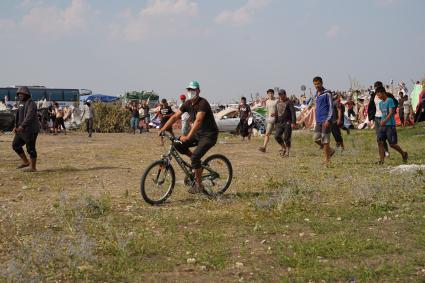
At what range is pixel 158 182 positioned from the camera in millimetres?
8328

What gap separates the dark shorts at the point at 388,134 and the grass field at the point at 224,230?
1.26 meters

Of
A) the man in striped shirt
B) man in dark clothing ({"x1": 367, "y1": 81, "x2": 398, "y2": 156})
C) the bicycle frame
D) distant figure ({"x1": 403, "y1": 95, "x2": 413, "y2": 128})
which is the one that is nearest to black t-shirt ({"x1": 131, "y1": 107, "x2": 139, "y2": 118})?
distant figure ({"x1": 403, "y1": 95, "x2": 413, "y2": 128})

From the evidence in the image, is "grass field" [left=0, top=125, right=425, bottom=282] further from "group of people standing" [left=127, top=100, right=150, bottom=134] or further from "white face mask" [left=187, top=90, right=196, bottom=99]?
"group of people standing" [left=127, top=100, right=150, bottom=134]

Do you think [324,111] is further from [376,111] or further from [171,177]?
[171,177]

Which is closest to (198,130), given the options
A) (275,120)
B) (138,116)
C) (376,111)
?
(376,111)

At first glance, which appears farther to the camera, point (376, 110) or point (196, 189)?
point (376, 110)

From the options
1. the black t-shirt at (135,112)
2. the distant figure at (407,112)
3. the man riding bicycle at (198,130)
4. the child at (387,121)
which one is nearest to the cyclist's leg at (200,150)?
the man riding bicycle at (198,130)

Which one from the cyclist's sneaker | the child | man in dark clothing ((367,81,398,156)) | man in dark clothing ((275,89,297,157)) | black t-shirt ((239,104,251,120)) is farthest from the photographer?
black t-shirt ((239,104,251,120))

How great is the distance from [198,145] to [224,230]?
2.16 m

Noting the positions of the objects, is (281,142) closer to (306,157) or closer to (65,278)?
(306,157)

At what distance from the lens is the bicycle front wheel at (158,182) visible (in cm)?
816

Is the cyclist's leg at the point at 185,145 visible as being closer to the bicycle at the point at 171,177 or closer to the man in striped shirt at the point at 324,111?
the bicycle at the point at 171,177

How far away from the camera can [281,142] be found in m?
15.3

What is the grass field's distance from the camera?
16.4 feet
